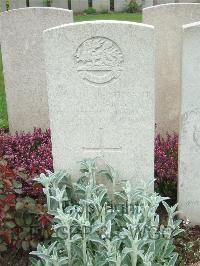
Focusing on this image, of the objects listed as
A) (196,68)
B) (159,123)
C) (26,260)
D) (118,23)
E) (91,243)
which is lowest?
(26,260)

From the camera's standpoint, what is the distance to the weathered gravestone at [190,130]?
3551mm

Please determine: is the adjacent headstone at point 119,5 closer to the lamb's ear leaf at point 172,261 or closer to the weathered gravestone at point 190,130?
the weathered gravestone at point 190,130

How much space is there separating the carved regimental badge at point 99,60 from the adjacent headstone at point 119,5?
9.71m

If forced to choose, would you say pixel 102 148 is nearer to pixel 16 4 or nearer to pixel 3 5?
pixel 3 5

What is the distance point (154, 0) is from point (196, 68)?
942 cm

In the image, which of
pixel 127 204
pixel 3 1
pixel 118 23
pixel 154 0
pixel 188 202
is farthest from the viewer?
pixel 154 0

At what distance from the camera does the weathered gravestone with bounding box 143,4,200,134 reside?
4.94 meters

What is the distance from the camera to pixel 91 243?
140 inches

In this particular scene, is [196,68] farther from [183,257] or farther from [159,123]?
[159,123]

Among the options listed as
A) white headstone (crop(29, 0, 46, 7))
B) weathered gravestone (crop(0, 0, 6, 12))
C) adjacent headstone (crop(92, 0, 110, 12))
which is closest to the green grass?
adjacent headstone (crop(92, 0, 110, 12))

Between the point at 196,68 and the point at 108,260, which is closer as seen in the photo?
the point at 108,260

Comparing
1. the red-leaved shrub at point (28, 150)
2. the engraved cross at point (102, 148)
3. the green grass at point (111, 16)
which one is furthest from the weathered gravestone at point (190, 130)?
the green grass at point (111, 16)

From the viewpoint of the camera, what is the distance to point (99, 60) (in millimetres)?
3535

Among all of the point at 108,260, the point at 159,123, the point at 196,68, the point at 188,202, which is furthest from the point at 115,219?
the point at 159,123
